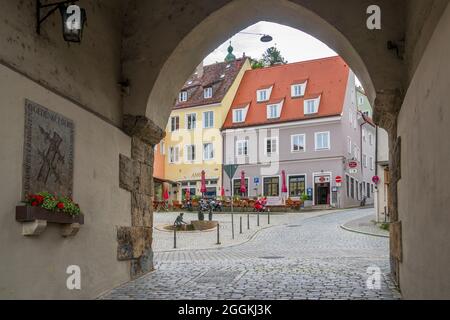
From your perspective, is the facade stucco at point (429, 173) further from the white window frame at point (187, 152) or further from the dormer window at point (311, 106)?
the white window frame at point (187, 152)

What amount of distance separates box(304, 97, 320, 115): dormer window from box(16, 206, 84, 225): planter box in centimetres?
3141

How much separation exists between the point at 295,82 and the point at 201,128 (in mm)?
7597

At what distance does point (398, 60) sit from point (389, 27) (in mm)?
433

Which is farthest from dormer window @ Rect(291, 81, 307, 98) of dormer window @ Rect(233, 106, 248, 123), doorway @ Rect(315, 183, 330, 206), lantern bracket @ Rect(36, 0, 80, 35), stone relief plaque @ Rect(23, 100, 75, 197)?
lantern bracket @ Rect(36, 0, 80, 35)

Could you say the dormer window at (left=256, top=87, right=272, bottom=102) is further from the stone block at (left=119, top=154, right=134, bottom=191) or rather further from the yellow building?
the stone block at (left=119, top=154, right=134, bottom=191)

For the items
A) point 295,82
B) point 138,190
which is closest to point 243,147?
point 295,82

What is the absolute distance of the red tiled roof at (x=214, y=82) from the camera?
39938mm

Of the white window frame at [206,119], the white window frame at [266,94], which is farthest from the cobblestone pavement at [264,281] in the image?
the white window frame at [206,119]

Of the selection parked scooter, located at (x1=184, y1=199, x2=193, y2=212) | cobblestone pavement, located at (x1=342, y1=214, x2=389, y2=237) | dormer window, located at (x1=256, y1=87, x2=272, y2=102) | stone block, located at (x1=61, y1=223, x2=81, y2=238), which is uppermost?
dormer window, located at (x1=256, y1=87, x2=272, y2=102)

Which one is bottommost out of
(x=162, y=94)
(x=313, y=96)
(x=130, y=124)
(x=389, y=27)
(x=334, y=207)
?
(x=334, y=207)

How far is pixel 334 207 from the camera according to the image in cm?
3306

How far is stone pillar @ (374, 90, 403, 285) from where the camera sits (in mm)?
6279
